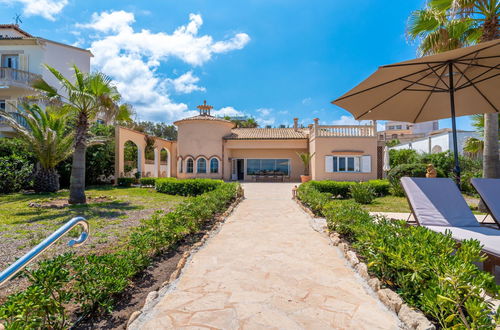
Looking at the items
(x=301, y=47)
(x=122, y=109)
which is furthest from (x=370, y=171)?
(x=122, y=109)

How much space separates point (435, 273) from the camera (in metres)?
2.38

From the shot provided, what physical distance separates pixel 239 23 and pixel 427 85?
8022 mm

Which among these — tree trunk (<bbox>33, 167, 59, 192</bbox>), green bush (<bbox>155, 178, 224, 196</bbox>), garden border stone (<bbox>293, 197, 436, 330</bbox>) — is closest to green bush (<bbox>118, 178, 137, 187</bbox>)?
green bush (<bbox>155, 178, 224, 196</bbox>)

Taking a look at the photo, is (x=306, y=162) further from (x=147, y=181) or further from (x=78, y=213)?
(x=78, y=213)

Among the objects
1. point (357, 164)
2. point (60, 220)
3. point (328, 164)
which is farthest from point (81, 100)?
point (357, 164)

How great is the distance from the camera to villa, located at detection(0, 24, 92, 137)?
19000 mm

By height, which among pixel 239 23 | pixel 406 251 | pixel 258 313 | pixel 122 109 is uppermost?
pixel 239 23

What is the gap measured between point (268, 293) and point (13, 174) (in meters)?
15.6

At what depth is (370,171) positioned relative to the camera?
19.7 m

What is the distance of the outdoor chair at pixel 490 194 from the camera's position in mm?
4660

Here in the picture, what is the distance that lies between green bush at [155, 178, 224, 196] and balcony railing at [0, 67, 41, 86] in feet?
46.6

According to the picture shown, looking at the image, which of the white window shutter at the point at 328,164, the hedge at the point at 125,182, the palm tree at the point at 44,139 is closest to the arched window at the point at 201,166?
the hedge at the point at 125,182

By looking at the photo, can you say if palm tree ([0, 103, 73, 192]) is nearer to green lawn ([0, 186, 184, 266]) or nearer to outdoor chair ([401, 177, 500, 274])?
green lawn ([0, 186, 184, 266])

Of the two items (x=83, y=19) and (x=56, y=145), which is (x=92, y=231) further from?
(x=56, y=145)
